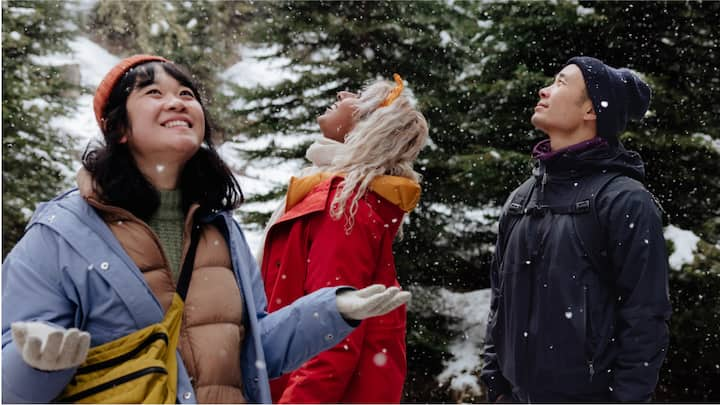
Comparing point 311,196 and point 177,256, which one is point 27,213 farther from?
point 177,256

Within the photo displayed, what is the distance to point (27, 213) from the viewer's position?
9.25 m

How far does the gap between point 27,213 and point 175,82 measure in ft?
26.8

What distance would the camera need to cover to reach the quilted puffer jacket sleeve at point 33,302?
62.8 inches

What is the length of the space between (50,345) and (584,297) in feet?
7.38

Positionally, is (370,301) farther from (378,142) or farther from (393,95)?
(393,95)

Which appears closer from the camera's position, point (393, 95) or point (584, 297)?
point (584, 297)

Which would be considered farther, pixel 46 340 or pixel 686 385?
pixel 686 385

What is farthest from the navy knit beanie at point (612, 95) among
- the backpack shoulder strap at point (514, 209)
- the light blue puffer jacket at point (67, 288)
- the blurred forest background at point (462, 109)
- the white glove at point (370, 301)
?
the blurred forest background at point (462, 109)

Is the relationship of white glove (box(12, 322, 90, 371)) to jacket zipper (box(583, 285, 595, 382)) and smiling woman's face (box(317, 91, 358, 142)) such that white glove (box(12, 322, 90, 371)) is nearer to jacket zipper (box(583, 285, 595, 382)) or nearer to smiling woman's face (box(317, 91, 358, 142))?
jacket zipper (box(583, 285, 595, 382))

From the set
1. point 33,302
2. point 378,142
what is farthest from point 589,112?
point 33,302

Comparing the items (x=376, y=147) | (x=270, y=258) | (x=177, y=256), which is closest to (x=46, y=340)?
(x=177, y=256)

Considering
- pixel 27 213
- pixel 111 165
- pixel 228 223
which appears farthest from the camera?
pixel 27 213

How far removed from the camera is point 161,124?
209 centimetres

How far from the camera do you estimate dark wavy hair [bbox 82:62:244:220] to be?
6.48 feet
